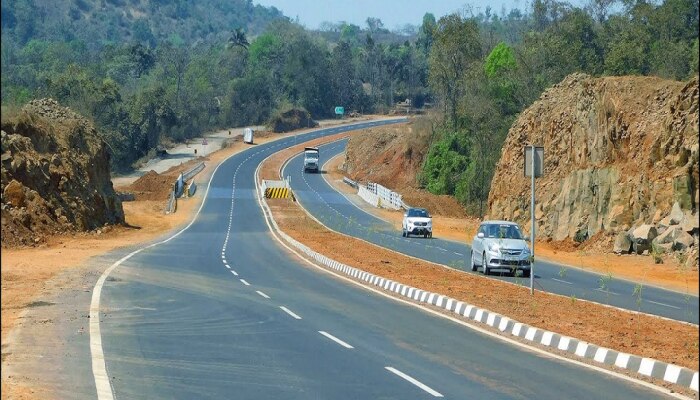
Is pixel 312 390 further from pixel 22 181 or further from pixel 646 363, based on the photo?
pixel 22 181

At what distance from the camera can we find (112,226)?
59.7 meters

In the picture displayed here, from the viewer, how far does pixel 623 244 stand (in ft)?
153

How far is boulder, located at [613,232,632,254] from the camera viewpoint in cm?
4634

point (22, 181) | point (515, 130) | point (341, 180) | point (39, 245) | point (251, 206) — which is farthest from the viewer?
point (341, 180)

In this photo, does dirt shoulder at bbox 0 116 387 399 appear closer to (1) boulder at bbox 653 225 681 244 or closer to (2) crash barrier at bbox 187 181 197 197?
(2) crash barrier at bbox 187 181 197 197

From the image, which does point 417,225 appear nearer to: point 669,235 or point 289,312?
point 669,235

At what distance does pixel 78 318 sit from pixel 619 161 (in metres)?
36.9

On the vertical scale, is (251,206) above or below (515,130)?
below

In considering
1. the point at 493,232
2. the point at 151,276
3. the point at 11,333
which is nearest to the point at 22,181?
the point at 151,276

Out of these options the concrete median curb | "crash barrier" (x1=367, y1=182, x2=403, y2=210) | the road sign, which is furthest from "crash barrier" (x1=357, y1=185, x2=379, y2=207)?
the road sign

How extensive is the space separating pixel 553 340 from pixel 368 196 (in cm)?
7760

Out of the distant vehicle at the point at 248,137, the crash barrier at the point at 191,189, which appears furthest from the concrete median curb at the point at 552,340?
the distant vehicle at the point at 248,137

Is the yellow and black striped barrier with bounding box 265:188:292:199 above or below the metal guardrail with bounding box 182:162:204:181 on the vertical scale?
below

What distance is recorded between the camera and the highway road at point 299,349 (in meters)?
13.7
